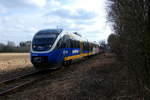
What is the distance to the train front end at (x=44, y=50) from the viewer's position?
11.9 metres

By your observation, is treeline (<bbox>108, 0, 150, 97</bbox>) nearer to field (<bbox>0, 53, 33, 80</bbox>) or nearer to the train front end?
the train front end

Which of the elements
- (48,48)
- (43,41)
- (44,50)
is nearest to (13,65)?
(43,41)

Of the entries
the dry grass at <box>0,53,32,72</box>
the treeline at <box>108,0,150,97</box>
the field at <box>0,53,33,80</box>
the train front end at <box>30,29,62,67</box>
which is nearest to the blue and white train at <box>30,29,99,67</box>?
the train front end at <box>30,29,62,67</box>

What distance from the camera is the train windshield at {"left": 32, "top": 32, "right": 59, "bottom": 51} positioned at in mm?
12195

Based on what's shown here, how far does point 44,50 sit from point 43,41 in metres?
0.79

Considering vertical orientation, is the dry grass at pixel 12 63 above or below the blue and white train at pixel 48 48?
below

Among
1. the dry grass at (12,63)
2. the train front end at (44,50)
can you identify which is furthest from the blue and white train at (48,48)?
the dry grass at (12,63)

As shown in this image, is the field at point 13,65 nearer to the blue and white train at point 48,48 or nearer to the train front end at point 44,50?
the train front end at point 44,50

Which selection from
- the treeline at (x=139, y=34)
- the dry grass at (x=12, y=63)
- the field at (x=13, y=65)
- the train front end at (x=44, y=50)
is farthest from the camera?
the dry grass at (x=12, y=63)

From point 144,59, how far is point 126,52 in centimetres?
106

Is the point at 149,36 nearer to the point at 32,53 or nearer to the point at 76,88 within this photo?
the point at 76,88

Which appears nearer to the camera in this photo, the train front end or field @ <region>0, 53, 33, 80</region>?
the train front end

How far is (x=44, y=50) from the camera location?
1207cm

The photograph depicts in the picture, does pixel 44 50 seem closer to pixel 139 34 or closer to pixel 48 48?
pixel 48 48
